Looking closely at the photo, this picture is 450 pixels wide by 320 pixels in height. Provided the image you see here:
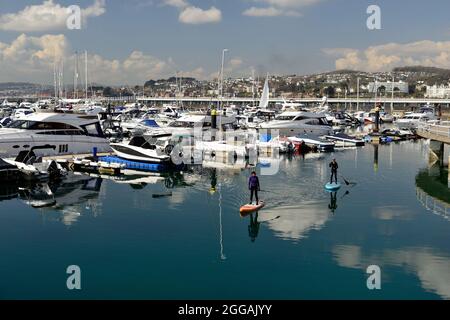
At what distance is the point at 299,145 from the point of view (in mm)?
47281

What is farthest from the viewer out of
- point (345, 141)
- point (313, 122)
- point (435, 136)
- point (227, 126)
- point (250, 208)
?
point (313, 122)

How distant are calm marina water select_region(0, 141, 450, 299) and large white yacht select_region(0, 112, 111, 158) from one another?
6.72m

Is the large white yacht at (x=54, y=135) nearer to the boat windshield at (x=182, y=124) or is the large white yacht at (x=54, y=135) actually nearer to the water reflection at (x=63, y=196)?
the water reflection at (x=63, y=196)

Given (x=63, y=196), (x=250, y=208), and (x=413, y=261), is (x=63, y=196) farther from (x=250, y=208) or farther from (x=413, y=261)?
(x=413, y=261)

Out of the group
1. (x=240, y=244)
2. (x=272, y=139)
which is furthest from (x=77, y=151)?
(x=240, y=244)

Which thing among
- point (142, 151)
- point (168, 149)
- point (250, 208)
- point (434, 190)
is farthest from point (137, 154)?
point (434, 190)

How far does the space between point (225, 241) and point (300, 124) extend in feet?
133

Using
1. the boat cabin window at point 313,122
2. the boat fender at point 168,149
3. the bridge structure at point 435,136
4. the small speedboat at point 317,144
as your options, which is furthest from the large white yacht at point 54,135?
the boat cabin window at point 313,122

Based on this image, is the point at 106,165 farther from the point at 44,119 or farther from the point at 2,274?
the point at 2,274

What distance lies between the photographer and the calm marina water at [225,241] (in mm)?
14055

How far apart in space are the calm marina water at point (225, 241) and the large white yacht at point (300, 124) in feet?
86.0

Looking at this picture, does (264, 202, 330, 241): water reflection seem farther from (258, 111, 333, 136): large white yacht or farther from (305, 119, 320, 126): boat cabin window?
(305, 119, 320, 126): boat cabin window

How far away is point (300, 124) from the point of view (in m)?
57.3

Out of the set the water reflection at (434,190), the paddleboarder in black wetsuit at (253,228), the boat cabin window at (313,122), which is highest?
the boat cabin window at (313,122)
